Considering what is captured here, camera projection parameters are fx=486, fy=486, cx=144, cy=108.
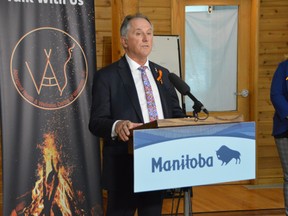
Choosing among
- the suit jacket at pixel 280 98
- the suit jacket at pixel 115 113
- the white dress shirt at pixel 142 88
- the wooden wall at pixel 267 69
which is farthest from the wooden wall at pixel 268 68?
the suit jacket at pixel 115 113

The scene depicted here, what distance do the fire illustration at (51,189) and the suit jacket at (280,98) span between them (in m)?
1.59

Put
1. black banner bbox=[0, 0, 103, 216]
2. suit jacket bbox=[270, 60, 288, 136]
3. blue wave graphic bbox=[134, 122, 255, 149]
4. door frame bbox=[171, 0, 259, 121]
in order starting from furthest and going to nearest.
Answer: door frame bbox=[171, 0, 259, 121], suit jacket bbox=[270, 60, 288, 136], black banner bbox=[0, 0, 103, 216], blue wave graphic bbox=[134, 122, 255, 149]

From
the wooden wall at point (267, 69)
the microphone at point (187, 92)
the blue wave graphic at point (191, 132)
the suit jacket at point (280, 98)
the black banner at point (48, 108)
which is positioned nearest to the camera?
the blue wave graphic at point (191, 132)

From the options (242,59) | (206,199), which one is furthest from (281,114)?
(242,59)

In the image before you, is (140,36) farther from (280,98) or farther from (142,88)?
(280,98)

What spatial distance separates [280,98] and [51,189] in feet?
5.89

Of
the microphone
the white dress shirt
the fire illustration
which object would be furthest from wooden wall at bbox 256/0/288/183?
the microphone

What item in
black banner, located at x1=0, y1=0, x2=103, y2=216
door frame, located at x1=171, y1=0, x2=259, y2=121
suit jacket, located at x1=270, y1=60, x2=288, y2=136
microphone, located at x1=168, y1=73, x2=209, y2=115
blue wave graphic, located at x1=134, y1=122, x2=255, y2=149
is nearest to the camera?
blue wave graphic, located at x1=134, y1=122, x2=255, y2=149

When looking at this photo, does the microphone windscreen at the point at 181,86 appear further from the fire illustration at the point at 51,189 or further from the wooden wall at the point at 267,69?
the wooden wall at the point at 267,69

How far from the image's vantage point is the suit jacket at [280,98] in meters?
3.54

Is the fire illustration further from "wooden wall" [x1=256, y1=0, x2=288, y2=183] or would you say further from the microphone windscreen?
"wooden wall" [x1=256, y1=0, x2=288, y2=183]

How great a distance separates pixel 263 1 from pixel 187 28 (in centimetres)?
90

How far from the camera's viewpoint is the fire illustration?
344 cm

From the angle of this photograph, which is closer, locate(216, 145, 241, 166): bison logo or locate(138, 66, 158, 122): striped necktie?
locate(216, 145, 241, 166): bison logo
